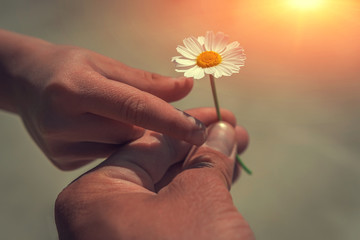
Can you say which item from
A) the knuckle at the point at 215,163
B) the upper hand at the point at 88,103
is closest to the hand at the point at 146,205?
the knuckle at the point at 215,163

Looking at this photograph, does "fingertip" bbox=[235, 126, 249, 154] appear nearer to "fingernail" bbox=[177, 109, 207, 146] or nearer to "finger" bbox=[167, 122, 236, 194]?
"finger" bbox=[167, 122, 236, 194]

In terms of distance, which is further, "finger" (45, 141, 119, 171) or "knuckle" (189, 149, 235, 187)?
"finger" (45, 141, 119, 171)

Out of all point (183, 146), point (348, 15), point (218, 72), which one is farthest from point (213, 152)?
point (348, 15)

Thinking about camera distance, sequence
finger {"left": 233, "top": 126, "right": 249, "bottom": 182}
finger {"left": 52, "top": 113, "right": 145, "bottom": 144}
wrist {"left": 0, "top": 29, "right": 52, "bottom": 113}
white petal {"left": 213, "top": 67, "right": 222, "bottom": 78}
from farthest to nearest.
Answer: finger {"left": 233, "top": 126, "right": 249, "bottom": 182}, wrist {"left": 0, "top": 29, "right": 52, "bottom": 113}, finger {"left": 52, "top": 113, "right": 145, "bottom": 144}, white petal {"left": 213, "top": 67, "right": 222, "bottom": 78}

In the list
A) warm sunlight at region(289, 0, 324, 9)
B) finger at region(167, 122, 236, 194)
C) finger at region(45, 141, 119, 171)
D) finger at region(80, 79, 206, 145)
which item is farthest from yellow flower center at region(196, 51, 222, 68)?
warm sunlight at region(289, 0, 324, 9)

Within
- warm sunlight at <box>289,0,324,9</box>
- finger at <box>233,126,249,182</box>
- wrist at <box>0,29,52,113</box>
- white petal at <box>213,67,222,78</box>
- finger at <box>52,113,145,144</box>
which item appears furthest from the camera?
warm sunlight at <box>289,0,324,9</box>

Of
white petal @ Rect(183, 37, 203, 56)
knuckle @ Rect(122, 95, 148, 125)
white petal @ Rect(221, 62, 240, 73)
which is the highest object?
white petal @ Rect(183, 37, 203, 56)

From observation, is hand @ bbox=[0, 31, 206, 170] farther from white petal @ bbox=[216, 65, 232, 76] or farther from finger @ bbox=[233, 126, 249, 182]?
finger @ bbox=[233, 126, 249, 182]

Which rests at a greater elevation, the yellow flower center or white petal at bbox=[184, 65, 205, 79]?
the yellow flower center
